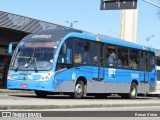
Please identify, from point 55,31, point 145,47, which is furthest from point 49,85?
point 145,47

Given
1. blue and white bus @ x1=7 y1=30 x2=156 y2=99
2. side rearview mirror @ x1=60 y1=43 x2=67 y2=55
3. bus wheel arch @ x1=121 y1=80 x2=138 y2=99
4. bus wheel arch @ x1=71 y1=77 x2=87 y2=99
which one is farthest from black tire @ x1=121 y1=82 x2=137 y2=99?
side rearview mirror @ x1=60 y1=43 x2=67 y2=55

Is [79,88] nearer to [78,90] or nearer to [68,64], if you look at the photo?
[78,90]

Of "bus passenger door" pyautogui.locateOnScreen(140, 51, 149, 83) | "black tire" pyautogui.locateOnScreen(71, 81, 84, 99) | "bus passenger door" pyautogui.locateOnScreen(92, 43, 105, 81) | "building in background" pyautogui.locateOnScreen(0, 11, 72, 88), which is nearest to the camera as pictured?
"black tire" pyautogui.locateOnScreen(71, 81, 84, 99)

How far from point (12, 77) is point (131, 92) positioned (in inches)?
351

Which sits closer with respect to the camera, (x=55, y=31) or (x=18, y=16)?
(x=55, y=31)

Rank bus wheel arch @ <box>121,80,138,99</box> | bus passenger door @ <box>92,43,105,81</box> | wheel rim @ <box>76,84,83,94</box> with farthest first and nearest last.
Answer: bus wheel arch @ <box>121,80,138,99</box>
bus passenger door @ <box>92,43,105,81</box>
wheel rim @ <box>76,84,83,94</box>

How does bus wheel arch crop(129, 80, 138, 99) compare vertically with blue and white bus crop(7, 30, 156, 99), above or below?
below

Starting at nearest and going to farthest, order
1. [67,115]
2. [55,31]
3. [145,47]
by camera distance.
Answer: [67,115]
[55,31]
[145,47]

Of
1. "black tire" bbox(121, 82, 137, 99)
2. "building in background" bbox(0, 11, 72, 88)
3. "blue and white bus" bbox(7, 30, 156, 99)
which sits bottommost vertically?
"black tire" bbox(121, 82, 137, 99)

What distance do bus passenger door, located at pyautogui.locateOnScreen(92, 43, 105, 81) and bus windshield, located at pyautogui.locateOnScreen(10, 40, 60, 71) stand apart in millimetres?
3139

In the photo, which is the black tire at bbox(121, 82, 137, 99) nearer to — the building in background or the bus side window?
the bus side window

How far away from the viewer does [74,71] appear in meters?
22.8

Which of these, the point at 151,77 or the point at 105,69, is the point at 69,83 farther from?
the point at 151,77

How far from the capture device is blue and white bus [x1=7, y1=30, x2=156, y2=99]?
21.8 metres
